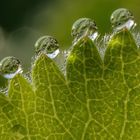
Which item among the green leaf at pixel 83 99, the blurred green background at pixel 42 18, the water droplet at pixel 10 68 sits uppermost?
the blurred green background at pixel 42 18

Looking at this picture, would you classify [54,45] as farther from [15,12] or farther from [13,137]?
[15,12]

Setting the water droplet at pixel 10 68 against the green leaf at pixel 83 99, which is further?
the water droplet at pixel 10 68

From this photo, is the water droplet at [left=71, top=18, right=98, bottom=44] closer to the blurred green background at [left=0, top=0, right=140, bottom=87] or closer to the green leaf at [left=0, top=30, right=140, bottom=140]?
the green leaf at [left=0, top=30, right=140, bottom=140]

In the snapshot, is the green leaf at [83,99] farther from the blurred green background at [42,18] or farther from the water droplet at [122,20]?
the blurred green background at [42,18]

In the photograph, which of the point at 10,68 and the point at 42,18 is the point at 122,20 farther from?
the point at 42,18

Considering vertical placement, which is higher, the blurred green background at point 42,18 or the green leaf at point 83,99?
the blurred green background at point 42,18

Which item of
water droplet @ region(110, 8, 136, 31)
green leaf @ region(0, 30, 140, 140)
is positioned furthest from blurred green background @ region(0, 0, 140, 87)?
green leaf @ region(0, 30, 140, 140)

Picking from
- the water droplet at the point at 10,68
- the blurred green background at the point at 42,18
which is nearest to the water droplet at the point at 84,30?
the water droplet at the point at 10,68
